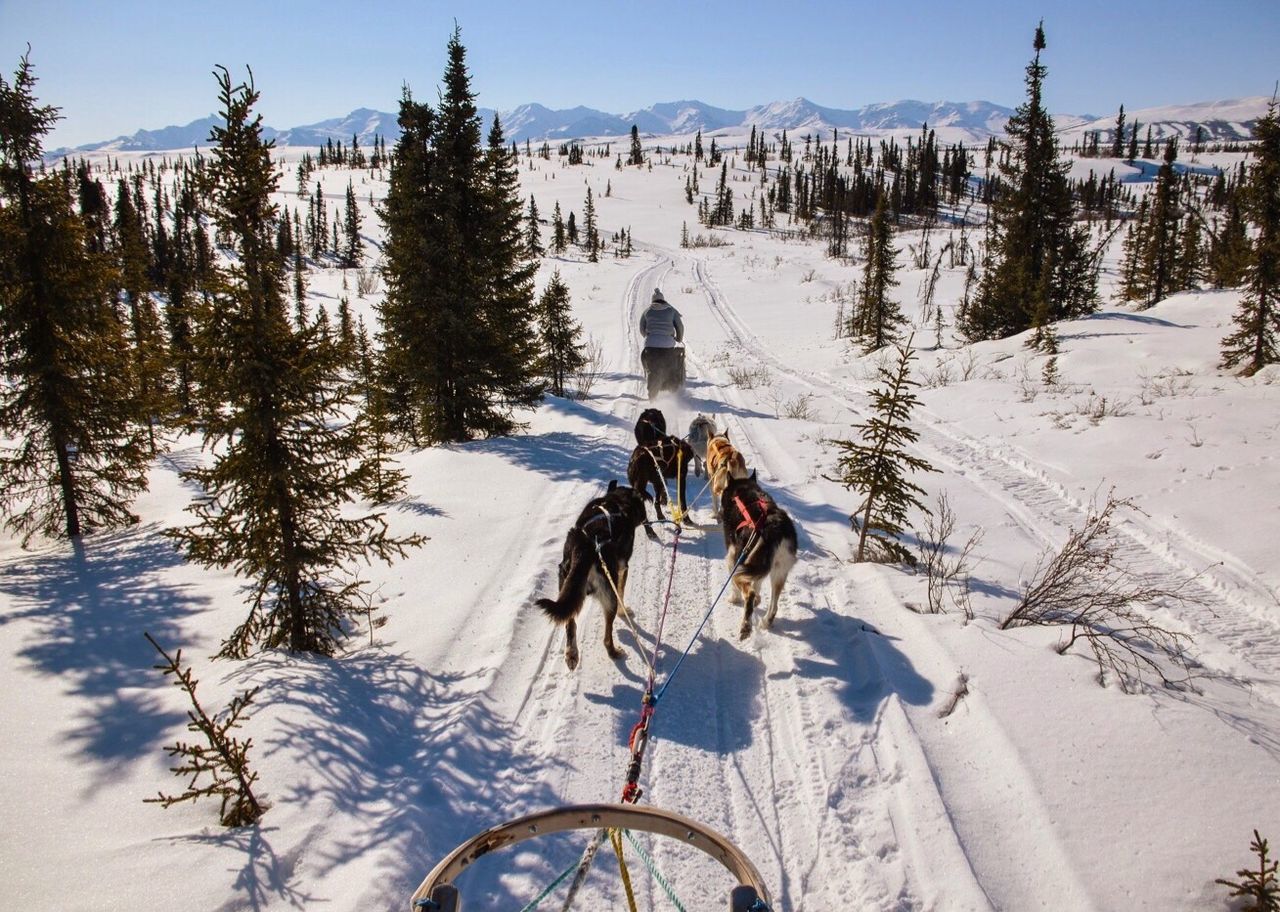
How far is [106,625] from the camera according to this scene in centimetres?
683

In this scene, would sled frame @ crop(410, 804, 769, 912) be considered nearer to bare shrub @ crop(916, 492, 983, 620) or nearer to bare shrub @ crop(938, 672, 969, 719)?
bare shrub @ crop(938, 672, 969, 719)

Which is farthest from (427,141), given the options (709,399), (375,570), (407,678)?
(407,678)

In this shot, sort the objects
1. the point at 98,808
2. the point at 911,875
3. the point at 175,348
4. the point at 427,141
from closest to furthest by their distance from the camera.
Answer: the point at 911,875 → the point at 98,808 → the point at 175,348 → the point at 427,141

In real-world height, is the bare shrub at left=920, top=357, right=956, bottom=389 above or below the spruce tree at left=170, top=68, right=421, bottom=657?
below

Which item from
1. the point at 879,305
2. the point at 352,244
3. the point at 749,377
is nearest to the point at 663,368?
the point at 749,377

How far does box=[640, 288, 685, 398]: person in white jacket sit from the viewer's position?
46.2 ft

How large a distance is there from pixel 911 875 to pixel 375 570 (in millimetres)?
5979

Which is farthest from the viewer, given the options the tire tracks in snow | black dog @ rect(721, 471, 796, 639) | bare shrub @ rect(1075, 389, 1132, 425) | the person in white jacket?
the person in white jacket

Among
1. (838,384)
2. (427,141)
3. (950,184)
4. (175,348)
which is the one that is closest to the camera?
(175,348)

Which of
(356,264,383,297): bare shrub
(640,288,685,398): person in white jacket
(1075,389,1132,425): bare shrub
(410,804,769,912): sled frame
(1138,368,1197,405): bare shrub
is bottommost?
(1075,389,1132,425): bare shrub

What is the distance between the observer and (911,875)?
3.19m

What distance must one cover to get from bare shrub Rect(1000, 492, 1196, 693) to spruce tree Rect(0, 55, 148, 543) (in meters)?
13.9

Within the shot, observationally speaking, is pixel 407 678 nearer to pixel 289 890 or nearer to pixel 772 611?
pixel 289 890

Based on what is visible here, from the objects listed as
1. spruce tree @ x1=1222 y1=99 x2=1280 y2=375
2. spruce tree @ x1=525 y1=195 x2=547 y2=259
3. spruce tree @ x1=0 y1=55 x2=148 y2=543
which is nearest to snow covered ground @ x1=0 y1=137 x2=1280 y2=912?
spruce tree @ x1=0 y1=55 x2=148 y2=543
